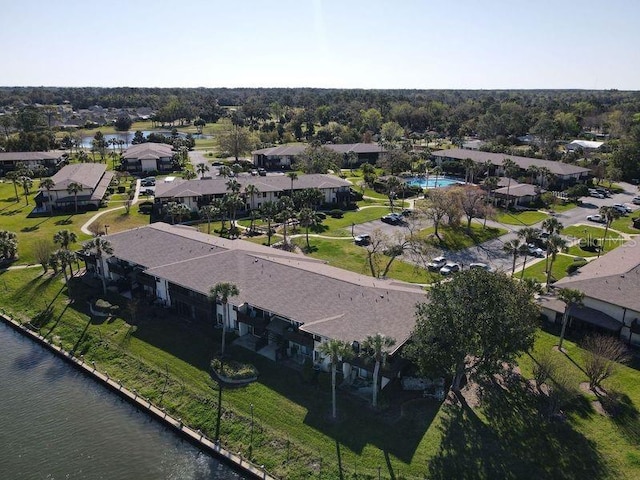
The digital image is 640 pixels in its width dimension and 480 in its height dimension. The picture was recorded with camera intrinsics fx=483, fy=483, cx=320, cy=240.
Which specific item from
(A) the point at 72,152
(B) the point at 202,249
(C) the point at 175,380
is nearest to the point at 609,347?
(C) the point at 175,380

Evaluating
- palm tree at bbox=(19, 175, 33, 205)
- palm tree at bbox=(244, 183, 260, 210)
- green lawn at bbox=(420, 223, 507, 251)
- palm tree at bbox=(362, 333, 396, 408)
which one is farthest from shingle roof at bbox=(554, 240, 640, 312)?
palm tree at bbox=(19, 175, 33, 205)

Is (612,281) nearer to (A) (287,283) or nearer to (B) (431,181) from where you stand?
(A) (287,283)

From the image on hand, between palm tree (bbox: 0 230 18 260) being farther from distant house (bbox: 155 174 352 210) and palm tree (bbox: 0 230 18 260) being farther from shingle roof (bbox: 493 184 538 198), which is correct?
shingle roof (bbox: 493 184 538 198)

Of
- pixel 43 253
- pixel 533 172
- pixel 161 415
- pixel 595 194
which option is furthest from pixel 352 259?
pixel 595 194

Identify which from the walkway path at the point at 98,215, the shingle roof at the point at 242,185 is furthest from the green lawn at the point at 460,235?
the walkway path at the point at 98,215

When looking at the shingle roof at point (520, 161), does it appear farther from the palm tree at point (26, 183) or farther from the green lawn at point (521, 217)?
the palm tree at point (26, 183)

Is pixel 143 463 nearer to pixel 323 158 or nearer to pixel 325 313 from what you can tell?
pixel 325 313
